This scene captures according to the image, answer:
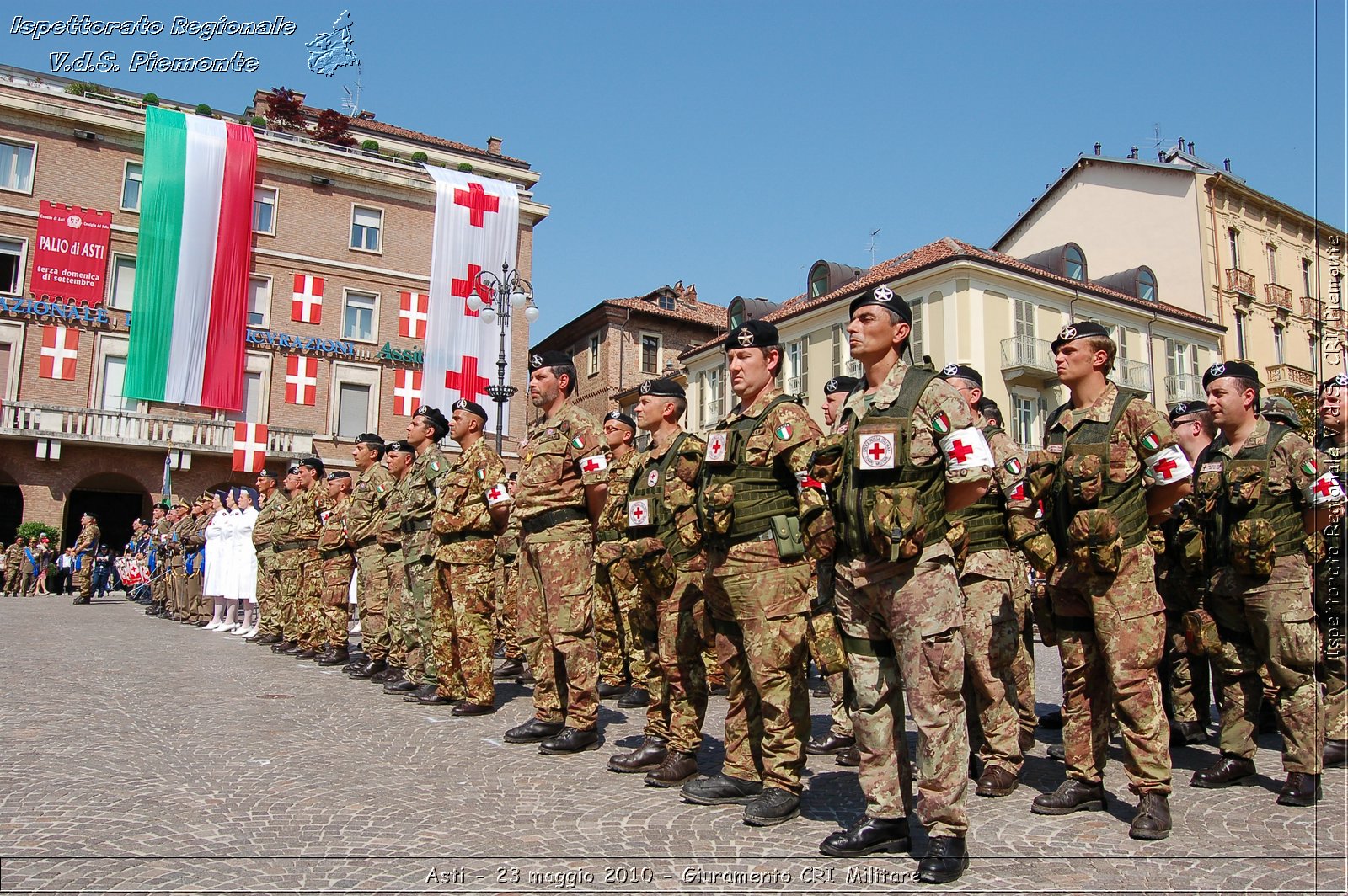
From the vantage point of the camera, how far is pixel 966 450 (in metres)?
3.83

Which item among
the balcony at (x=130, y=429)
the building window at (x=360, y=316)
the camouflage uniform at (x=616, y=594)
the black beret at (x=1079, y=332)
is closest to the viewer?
the black beret at (x=1079, y=332)

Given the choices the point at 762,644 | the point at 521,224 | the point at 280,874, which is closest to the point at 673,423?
the point at 762,644

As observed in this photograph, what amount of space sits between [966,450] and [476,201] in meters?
34.9

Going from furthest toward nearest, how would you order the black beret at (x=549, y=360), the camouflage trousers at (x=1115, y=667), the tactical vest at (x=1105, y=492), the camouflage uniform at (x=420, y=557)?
1. the camouflage uniform at (x=420, y=557)
2. the black beret at (x=549, y=360)
3. the tactical vest at (x=1105, y=492)
4. the camouflage trousers at (x=1115, y=667)

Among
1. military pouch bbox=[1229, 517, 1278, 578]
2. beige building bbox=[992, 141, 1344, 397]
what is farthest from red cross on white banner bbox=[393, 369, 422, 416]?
military pouch bbox=[1229, 517, 1278, 578]

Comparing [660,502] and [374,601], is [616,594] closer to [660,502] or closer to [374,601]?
[374,601]

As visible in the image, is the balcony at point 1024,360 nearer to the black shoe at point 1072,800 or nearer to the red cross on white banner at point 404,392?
the red cross on white banner at point 404,392

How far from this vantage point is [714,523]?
15.5ft

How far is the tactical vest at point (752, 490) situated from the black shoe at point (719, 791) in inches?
48.5

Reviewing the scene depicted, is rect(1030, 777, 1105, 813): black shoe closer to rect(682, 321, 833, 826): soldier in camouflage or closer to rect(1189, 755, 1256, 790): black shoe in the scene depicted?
rect(1189, 755, 1256, 790): black shoe

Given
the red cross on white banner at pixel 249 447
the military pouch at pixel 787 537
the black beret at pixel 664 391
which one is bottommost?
the military pouch at pixel 787 537

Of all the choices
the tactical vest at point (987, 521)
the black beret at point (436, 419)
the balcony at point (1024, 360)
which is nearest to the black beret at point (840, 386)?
the tactical vest at point (987, 521)

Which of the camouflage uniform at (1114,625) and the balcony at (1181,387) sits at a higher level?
the balcony at (1181,387)

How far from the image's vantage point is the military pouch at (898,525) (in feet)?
12.3
